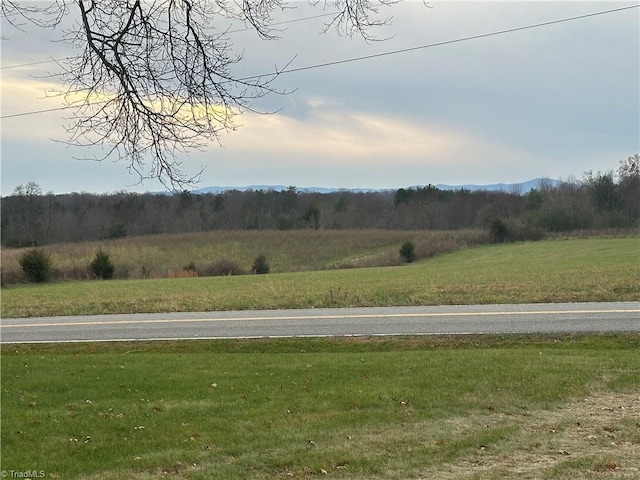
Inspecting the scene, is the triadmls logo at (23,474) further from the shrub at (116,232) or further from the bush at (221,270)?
the shrub at (116,232)

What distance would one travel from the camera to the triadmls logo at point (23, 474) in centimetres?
514

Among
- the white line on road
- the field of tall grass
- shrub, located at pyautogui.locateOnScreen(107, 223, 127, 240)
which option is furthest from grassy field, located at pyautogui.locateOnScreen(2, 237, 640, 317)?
shrub, located at pyautogui.locateOnScreen(107, 223, 127, 240)

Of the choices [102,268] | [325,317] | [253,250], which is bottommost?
[253,250]

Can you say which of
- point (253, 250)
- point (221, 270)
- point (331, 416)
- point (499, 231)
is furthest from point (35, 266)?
point (499, 231)

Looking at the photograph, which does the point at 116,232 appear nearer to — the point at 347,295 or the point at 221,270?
the point at 221,270

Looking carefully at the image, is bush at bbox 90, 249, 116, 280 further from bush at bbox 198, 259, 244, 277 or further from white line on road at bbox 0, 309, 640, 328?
white line on road at bbox 0, 309, 640, 328

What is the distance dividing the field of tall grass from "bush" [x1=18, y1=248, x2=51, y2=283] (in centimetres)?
463

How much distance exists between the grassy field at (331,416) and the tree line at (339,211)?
40226 mm

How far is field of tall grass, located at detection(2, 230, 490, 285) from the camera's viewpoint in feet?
152

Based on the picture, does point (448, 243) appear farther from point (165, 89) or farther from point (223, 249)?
point (165, 89)

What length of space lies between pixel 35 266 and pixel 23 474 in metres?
32.9

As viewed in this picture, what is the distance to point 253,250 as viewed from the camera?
6494 cm

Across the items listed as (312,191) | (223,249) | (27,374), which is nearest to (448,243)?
(223,249)

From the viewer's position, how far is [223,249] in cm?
6506
